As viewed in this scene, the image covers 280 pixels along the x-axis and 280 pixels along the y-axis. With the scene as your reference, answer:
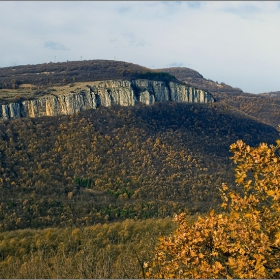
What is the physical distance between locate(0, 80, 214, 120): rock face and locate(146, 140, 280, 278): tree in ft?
222

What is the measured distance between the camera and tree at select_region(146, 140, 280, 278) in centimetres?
785

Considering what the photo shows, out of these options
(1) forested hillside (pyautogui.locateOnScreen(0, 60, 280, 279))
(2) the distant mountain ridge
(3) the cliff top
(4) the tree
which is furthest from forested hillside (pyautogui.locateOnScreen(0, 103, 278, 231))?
(4) the tree

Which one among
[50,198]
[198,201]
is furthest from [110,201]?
[198,201]

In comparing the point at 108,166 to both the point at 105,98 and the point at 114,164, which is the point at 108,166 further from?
the point at 105,98

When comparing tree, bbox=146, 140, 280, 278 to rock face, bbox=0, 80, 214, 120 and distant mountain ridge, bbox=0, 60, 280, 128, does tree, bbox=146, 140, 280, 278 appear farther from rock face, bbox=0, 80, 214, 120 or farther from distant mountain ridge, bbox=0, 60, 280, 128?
distant mountain ridge, bbox=0, 60, 280, 128

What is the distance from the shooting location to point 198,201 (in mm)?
53719

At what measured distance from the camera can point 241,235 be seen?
8.20 metres

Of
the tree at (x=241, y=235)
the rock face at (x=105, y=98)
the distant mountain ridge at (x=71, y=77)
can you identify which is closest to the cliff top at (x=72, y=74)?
the distant mountain ridge at (x=71, y=77)

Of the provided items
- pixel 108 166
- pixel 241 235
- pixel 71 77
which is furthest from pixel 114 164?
pixel 241 235

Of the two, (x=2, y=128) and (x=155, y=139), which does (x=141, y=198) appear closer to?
(x=155, y=139)

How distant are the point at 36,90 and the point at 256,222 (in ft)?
266

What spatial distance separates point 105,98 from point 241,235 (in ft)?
248

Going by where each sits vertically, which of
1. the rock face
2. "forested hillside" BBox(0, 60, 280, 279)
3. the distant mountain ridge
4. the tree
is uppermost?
the distant mountain ridge

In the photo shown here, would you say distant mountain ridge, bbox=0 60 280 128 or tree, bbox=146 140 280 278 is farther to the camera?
distant mountain ridge, bbox=0 60 280 128
